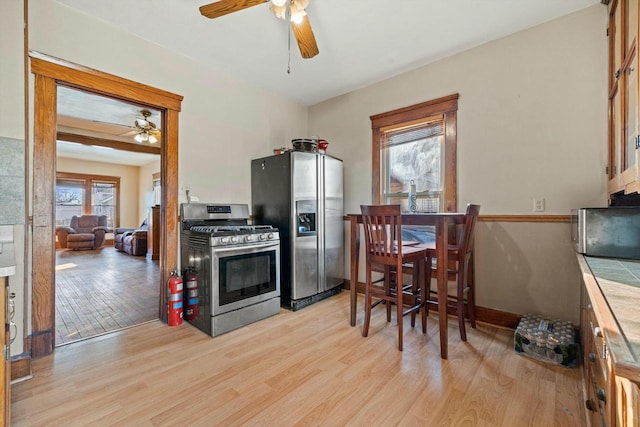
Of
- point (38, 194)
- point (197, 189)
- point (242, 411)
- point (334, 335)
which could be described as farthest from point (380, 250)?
point (38, 194)

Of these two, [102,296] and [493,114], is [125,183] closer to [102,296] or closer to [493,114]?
[102,296]

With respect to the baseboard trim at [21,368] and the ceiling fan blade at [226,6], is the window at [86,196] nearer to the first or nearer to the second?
the baseboard trim at [21,368]

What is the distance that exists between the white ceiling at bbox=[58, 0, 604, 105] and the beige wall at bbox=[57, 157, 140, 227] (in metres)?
8.07

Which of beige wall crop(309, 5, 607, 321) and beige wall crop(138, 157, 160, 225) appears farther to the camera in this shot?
beige wall crop(138, 157, 160, 225)

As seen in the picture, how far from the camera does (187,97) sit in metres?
2.89

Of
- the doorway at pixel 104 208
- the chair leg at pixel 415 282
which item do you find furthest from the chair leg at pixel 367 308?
the doorway at pixel 104 208

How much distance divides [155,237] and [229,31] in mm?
5271

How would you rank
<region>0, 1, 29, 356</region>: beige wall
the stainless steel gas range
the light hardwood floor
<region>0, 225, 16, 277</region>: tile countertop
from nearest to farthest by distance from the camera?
1. <region>0, 225, 16, 277</region>: tile countertop
2. the light hardwood floor
3. <region>0, 1, 29, 356</region>: beige wall
4. the stainless steel gas range

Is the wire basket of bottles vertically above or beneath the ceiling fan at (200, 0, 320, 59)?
beneath

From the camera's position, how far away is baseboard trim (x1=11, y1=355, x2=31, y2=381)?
5.68 feet

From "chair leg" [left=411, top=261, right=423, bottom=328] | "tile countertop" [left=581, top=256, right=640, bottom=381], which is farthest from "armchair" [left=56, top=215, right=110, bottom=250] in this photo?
"tile countertop" [left=581, top=256, right=640, bottom=381]

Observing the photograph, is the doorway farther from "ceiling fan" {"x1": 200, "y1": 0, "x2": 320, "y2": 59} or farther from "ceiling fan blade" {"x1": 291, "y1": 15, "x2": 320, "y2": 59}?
"ceiling fan blade" {"x1": 291, "y1": 15, "x2": 320, "y2": 59}

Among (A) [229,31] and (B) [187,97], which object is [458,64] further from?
(B) [187,97]

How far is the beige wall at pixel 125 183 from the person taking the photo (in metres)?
8.63
